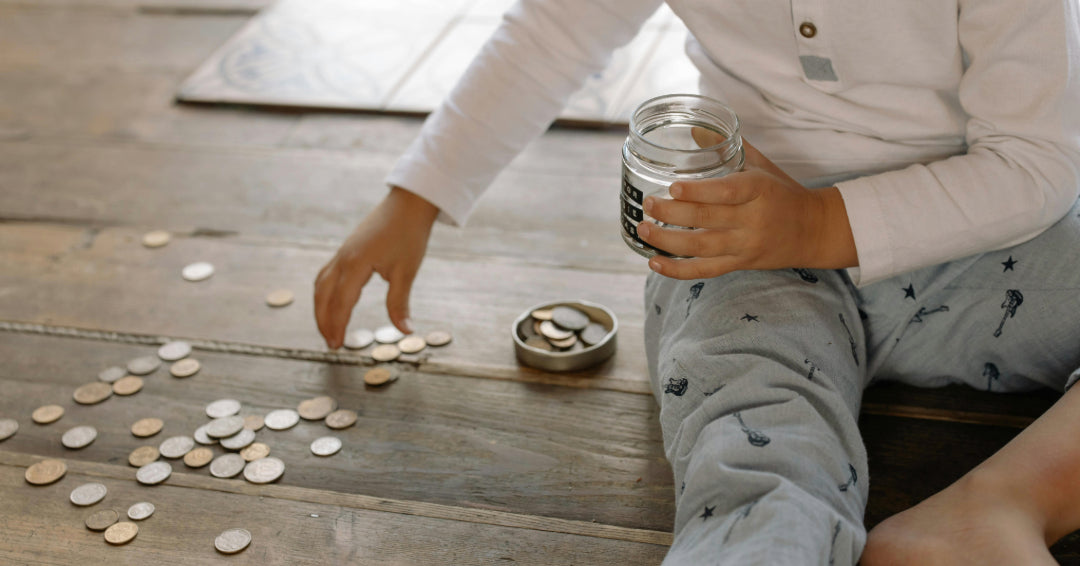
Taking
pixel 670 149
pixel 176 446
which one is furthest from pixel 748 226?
pixel 176 446

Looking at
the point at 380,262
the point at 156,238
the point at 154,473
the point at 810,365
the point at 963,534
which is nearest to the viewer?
the point at 963,534

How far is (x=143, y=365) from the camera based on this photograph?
1114 mm

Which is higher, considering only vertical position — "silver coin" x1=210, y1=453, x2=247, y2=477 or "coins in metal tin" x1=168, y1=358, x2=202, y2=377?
"silver coin" x1=210, y1=453, x2=247, y2=477

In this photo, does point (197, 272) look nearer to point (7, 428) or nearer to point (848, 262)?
point (7, 428)

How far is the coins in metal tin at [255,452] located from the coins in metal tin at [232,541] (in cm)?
10

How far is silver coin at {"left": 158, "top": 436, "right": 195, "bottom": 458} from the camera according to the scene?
99 centimetres

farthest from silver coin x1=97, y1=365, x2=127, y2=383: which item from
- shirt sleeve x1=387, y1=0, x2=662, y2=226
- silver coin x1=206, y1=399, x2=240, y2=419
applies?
shirt sleeve x1=387, y1=0, x2=662, y2=226

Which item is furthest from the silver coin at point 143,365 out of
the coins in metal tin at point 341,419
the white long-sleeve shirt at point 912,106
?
the white long-sleeve shirt at point 912,106

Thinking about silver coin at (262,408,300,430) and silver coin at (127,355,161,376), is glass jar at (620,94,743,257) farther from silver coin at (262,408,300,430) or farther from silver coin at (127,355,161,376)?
silver coin at (127,355,161,376)

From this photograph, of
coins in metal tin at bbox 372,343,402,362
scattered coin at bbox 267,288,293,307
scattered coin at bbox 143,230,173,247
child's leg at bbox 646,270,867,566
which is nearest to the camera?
child's leg at bbox 646,270,867,566

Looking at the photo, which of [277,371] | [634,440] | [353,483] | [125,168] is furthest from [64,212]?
[634,440]

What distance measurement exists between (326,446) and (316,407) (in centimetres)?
6

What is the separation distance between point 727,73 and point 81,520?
749mm

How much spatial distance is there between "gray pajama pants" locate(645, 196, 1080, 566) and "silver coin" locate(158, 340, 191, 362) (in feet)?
1.72
